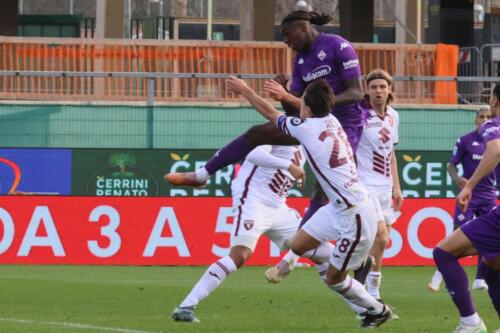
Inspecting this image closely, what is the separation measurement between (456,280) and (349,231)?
0.98 m

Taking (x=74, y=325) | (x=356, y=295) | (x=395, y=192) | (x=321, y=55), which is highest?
(x=321, y=55)

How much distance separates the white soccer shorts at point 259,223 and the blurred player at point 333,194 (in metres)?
1.43

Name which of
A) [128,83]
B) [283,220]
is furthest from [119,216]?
[283,220]

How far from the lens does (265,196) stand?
13555 millimetres

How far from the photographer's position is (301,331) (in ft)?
37.8

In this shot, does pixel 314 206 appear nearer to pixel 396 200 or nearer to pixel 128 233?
pixel 396 200

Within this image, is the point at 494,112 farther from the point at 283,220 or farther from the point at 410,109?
the point at 410,109

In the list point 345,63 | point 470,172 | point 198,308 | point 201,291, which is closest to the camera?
point 345,63

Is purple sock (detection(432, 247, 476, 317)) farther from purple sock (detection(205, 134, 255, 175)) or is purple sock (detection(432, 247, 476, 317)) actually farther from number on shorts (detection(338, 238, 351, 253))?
purple sock (detection(205, 134, 255, 175))

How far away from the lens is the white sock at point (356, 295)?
1146 centimetres

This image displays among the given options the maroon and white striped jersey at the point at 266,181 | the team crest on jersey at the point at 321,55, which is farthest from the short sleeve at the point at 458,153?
the team crest on jersey at the point at 321,55

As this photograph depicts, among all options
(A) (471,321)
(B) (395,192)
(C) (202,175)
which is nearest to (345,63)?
(C) (202,175)

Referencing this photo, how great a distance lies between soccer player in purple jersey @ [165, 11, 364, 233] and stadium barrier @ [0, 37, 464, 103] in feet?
48.1

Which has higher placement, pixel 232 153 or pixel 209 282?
pixel 232 153
